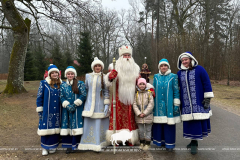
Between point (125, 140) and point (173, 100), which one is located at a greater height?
point (173, 100)

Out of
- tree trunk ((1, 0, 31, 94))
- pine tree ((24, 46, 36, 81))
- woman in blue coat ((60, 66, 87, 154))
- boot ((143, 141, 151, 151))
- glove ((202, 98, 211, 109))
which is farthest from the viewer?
pine tree ((24, 46, 36, 81))

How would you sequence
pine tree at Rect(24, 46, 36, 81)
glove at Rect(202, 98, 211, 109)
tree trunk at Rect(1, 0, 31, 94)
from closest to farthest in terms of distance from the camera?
glove at Rect(202, 98, 211, 109), tree trunk at Rect(1, 0, 31, 94), pine tree at Rect(24, 46, 36, 81)

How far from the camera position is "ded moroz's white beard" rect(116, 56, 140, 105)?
376 cm

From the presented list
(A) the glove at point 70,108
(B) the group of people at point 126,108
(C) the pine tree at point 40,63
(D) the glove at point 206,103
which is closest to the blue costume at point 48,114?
(B) the group of people at point 126,108

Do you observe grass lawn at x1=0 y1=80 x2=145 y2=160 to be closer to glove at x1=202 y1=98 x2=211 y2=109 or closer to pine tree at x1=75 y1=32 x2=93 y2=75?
glove at x1=202 y1=98 x2=211 y2=109

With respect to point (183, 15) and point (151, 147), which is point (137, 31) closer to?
point (183, 15)

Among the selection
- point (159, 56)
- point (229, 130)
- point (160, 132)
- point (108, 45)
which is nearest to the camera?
point (160, 132)

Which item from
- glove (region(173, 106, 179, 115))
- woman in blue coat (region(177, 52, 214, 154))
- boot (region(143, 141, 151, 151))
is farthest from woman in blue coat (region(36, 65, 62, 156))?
woman in blue coat (region(177, 52, 214, 154))

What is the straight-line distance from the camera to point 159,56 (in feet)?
74.1

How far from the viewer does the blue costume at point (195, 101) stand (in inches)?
136

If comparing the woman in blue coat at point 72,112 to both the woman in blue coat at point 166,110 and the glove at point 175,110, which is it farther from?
the glove at point 175,110

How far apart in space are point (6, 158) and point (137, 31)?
34.1 metres

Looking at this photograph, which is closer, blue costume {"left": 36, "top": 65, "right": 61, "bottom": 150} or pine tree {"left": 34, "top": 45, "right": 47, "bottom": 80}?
blue costume {"left": 36, "top": 65, "right": 61, "bottom": 150}

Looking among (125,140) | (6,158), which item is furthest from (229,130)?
(6,158)
